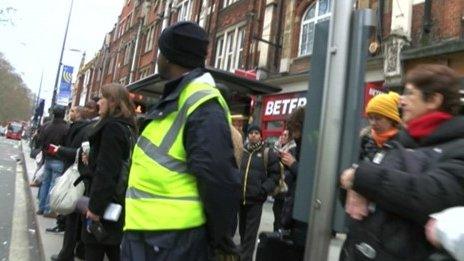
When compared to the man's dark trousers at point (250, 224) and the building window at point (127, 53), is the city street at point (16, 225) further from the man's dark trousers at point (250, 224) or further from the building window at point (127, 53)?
the building window at point (127, 53)

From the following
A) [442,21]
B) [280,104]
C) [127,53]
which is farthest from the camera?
[127,53]

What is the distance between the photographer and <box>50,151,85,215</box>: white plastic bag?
530 cm

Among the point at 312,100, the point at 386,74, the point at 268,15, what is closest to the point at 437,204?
the point at 312,100

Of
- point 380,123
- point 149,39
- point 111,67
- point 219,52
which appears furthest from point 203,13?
point 111,67

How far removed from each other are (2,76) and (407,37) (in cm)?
7587

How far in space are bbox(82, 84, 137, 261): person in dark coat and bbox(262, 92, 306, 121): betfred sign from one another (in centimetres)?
1245

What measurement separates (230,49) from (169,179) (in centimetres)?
2074

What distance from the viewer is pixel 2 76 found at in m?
78.8

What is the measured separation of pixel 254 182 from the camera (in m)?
6.57

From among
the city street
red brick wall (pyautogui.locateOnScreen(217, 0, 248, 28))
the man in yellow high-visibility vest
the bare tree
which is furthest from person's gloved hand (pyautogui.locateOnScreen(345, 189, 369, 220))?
the bare tree

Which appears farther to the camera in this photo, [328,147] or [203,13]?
[203,13]

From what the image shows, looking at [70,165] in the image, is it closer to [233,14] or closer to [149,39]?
[233,14]

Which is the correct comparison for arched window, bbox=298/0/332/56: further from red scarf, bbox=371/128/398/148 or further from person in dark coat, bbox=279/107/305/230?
red scarf, bbox=371/128/398/148

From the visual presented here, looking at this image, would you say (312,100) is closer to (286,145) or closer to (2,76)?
(286,145)
